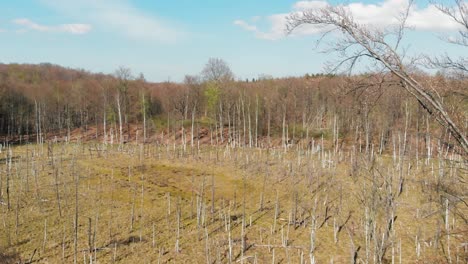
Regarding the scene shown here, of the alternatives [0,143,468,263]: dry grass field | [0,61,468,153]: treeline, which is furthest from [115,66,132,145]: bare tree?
[0,143,468,263]: dry grass field

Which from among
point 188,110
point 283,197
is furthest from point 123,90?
point 283,197

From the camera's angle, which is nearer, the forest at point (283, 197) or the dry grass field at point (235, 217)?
the forest at point (283, 197)

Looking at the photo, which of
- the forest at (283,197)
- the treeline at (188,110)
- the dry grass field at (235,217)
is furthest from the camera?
the treeline at (188,110)

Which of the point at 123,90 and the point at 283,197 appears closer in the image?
the point at 283,197

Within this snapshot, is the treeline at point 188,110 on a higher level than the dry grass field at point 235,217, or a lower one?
higher

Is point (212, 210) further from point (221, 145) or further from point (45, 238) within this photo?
point (221, 145)

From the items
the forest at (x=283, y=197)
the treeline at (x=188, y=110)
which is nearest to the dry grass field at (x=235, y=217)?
the forest at (x=283, y=197)

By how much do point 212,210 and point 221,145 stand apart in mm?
24775

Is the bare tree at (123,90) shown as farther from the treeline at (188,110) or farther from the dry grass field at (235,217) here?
the dry grass field at (235,217)

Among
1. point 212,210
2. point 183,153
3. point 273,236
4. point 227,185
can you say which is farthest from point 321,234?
point 183,153

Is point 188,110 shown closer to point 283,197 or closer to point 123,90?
point 123,90

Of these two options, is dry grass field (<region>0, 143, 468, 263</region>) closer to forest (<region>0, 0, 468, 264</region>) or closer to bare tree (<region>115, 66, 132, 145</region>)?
forest (<region>0, 0, 468, 264</region>)

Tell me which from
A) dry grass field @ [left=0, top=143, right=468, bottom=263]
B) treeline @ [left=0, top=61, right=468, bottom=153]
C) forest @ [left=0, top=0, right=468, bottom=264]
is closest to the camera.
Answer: forest @ [left=0, top=0, right=468, bottom=264]

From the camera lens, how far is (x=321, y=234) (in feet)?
51.9
